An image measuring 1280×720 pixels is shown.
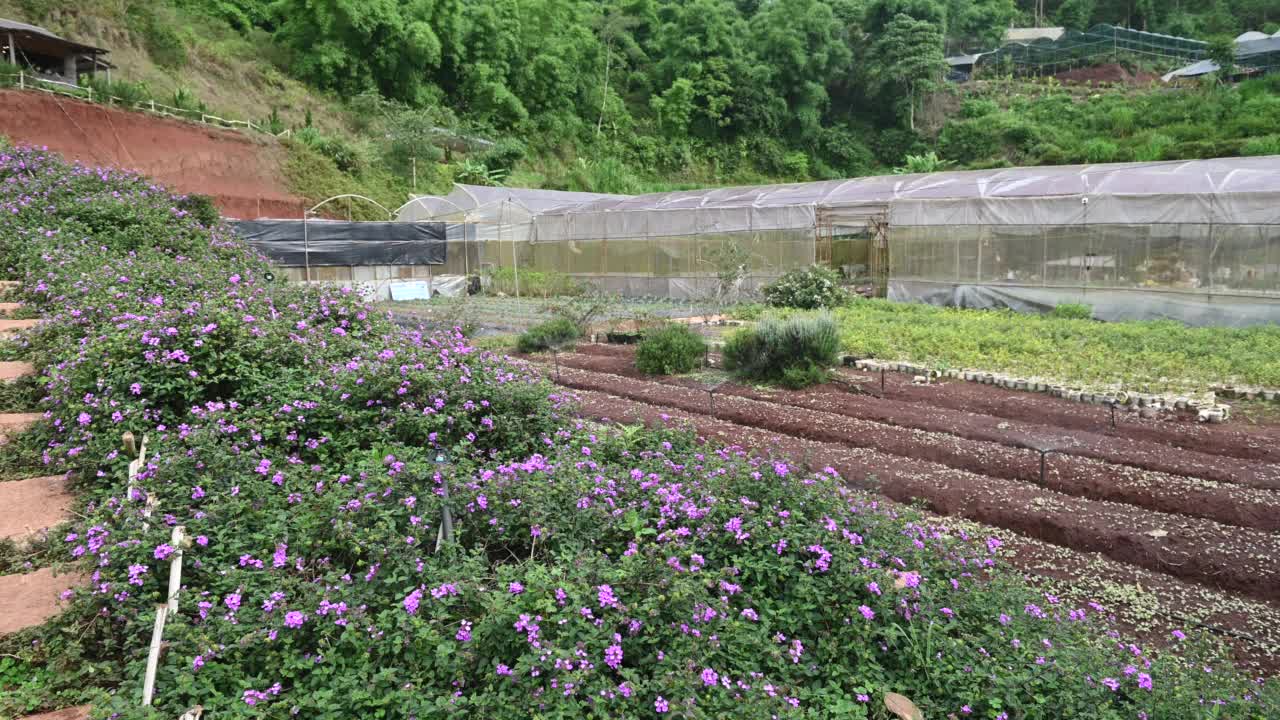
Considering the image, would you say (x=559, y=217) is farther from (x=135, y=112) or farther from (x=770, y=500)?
(x=770, y=500)

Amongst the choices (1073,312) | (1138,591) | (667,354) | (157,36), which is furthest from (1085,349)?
(157,36)

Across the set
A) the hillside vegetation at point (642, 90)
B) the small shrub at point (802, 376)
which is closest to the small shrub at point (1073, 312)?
the small shrub at point (802, 376)

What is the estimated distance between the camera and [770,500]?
3.07 m

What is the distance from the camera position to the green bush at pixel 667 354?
9219mm

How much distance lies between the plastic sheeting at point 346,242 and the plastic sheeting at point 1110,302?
1246 centimetres

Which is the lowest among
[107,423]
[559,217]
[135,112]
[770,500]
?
[770,500]

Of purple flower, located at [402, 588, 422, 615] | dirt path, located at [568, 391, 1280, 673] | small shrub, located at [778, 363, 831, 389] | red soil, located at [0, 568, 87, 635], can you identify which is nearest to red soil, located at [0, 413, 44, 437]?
red soil, located at [0, 568, 87, 635]

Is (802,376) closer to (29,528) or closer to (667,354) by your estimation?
(667,354)

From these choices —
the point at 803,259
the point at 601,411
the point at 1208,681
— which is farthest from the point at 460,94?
the point at 1208,681

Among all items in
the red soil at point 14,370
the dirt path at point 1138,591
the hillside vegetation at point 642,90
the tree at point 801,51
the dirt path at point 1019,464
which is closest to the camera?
the dirt path at point 1138,591

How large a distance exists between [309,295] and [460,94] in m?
34.1

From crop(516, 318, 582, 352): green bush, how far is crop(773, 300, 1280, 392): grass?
13.0 ft

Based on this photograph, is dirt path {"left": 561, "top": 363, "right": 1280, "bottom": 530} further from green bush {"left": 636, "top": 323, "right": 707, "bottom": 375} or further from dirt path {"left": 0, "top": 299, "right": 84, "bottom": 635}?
dirt path {"left": 0, "top": 299, "right": 84, "bottom": 635}

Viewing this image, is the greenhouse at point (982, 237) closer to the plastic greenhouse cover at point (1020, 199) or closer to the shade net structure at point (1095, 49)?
the plastic greenhouse cover at point (1020, 199)
